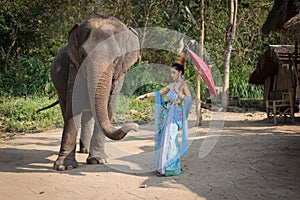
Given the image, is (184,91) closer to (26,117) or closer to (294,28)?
(294,28)

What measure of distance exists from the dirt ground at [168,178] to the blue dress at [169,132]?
0.60 feet

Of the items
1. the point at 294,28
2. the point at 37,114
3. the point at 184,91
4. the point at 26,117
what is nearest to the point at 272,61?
the point at 294,28

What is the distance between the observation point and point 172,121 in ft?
17.4

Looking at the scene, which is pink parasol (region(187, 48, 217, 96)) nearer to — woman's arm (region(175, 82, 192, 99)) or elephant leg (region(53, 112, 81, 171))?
woman's arm (region(175, 82, 192, 99))

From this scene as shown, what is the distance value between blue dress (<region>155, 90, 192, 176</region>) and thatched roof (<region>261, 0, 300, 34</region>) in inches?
142

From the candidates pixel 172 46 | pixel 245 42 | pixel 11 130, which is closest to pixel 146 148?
pixel 11 130

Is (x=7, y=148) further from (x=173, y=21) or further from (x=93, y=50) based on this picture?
(x=173, y=21)

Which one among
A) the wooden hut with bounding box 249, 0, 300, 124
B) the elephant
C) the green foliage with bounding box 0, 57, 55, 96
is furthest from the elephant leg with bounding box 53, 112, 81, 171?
the green foliage with bounding box 0, 57, 55, 96

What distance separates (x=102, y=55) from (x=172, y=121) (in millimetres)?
1302

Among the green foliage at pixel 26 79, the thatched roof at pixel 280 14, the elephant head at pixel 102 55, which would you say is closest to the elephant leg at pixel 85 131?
the elephant head at pixel 102 55

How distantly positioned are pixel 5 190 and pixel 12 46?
44.9 feet

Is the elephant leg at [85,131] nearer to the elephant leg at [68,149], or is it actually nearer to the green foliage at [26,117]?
the elephant leg at [68,149]

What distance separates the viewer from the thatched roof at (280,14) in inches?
312

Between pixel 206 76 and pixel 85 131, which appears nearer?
pixel 206 76
